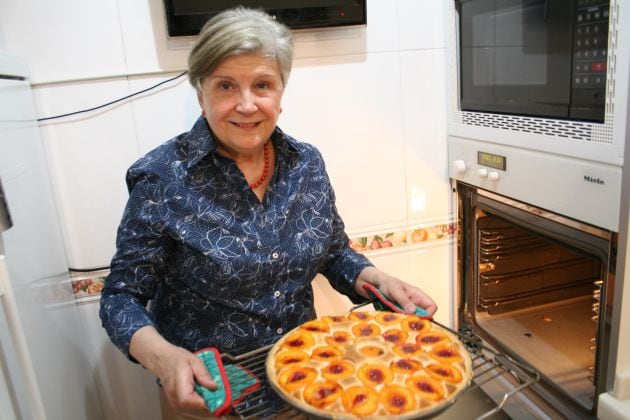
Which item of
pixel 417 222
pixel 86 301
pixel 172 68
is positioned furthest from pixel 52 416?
pixel 417 222

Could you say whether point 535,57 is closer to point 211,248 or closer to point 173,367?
point 211,248

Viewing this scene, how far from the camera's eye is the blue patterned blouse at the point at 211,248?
3.76ft

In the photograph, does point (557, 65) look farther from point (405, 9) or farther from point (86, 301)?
point (86, 301)

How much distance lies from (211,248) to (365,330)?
400mm

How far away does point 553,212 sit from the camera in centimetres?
122

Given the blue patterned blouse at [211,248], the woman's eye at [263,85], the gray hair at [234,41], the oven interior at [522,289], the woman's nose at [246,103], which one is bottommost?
the oven interior at [522,289]

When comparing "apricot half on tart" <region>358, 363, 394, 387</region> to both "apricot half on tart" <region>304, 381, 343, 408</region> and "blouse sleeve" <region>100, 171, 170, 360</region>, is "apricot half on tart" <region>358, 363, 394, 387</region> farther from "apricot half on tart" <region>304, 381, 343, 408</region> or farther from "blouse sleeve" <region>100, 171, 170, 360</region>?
"blouse sleeve" <region>100, 171, 170, 360</region>

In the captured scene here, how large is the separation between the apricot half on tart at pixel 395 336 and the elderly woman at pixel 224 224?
0.12 meters

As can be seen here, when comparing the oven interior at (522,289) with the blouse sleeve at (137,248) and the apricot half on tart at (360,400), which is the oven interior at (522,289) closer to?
the apricot half on tart at (360,400)

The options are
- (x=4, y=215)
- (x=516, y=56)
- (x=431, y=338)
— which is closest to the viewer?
(x=4, y=215)

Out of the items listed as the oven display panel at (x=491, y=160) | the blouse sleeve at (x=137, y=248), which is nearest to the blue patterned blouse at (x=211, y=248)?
the blouse sleeve at (x=137, y=248)

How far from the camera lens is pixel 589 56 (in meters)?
1.05

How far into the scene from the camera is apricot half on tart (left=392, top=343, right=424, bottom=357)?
3.38 feet

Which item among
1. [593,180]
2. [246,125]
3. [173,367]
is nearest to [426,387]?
[173,367]
